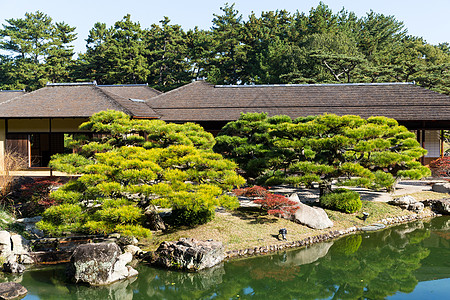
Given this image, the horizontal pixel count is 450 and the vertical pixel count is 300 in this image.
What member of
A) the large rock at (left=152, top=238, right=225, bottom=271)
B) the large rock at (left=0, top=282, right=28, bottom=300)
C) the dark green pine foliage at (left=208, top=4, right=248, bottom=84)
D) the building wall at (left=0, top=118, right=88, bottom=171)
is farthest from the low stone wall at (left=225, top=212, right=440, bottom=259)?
the dark green pine foliage at (left=208, top=4, right=248, bottom=84)

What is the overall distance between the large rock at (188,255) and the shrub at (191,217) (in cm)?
133

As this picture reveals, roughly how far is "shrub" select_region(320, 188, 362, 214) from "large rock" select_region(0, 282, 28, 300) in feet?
27.0

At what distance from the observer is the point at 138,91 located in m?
22.7

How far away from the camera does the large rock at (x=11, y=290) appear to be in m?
7.05

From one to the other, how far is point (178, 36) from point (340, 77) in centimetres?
1554

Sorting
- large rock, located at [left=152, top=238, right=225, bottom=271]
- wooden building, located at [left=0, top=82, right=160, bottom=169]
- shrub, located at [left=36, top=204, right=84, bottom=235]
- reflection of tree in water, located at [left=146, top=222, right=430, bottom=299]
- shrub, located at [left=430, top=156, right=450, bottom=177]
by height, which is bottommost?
reflection of tree in water, located at [left=146, top=222, right=430, bottom=299]

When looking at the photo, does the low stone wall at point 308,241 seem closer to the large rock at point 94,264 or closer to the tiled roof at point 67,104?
the large rock at point 94,264

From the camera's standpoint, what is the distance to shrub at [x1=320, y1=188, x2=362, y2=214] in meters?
11.7

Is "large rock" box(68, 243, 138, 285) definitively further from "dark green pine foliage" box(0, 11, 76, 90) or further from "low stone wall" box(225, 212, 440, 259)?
"dark green pine foliage" box(0, 11, 76, 90)

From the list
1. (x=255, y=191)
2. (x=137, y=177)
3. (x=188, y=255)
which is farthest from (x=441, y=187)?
(x=137, y=177)

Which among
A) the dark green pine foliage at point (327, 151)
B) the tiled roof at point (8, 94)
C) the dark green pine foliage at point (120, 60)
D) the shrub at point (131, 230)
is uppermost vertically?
the dark green pine foliage at point (120, 60)

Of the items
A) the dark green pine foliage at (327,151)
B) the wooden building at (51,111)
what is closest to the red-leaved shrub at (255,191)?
the dark green pine foliage at (327,151)

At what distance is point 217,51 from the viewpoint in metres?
33.8

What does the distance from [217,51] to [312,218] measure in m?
25.4
